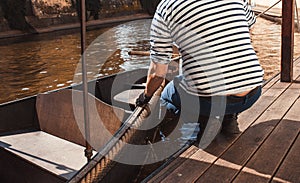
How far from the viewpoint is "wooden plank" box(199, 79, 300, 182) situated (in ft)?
7.24

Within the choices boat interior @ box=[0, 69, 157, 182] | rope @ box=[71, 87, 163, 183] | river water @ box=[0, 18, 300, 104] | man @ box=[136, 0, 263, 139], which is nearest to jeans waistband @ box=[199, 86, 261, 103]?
man @ box=[136, 0, 263, 139]

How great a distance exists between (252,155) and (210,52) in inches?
25.0

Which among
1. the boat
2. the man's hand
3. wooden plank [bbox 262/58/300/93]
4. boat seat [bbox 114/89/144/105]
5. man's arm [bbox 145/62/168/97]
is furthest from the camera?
boat seat [bbox 114/89/144/105]

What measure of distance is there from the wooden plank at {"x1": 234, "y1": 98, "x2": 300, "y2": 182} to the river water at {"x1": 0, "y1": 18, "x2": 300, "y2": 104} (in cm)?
556

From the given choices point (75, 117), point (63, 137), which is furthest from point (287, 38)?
point (63, 137)

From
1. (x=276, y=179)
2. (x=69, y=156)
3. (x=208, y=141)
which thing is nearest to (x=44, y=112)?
(x=69, y=156)

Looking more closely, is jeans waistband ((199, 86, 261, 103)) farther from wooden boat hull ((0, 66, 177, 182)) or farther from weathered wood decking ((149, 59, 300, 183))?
wooden boat hull ((0, 66, 177, 182))

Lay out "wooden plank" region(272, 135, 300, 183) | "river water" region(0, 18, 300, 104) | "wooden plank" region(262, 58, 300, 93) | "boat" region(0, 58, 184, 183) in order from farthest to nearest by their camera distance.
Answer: "river water" region(0, 18, 300, 104) → "wooden plank" region(262, 58, 300, 93) → "boat" region(0, 58, 184, 183) → "wooden plank" region(272, 135, 300, 183)

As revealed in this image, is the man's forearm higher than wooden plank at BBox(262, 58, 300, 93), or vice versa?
the man's forearm

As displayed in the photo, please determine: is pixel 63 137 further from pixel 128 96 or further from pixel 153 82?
pixel 153 82

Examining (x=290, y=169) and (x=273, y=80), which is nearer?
(x=290, y=169)

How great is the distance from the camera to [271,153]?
2.43 metres

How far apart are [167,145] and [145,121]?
0.80 meters

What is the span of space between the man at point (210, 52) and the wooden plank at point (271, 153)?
0.29m
